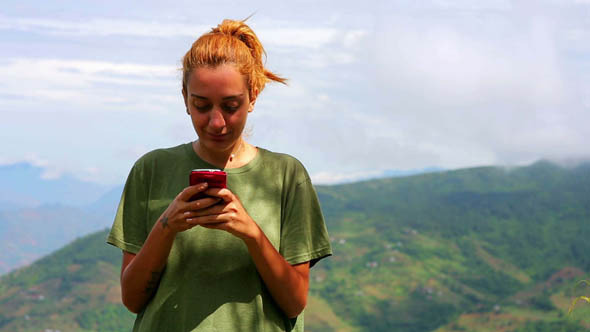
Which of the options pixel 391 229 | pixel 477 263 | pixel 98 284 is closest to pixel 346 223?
pixel 391 229

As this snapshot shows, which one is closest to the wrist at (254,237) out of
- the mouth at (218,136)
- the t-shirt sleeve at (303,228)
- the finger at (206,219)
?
the finger at (206,219)

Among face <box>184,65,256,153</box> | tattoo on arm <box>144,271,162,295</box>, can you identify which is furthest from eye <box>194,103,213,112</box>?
tattoo on arm <box>144,271,162,295</box>

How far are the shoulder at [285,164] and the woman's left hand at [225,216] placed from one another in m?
0.43

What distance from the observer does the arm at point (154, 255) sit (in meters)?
2.70

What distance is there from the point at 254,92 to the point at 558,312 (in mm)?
144083

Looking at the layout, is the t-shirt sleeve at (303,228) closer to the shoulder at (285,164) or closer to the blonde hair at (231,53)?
the shoulder at (285,164)

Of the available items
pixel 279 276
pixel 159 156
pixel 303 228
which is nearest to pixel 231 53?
pixel 159 156

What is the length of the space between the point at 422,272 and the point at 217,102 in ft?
529

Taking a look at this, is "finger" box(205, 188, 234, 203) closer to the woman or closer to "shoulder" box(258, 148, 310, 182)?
the woman

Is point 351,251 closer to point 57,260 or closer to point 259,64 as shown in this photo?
point 57,260

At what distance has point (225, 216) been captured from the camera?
271 centimetres

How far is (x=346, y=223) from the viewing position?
188 m

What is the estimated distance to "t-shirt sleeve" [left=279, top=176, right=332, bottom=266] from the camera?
3.11 metres

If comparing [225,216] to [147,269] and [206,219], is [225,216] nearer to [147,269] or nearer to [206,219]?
[206,219]
